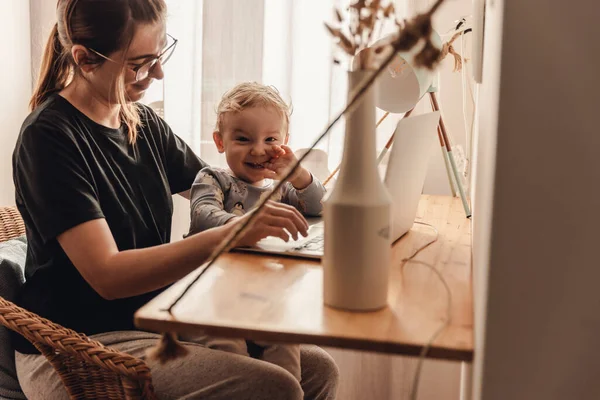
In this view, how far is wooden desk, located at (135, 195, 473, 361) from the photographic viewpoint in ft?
2.23

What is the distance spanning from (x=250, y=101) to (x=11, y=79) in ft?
4.95

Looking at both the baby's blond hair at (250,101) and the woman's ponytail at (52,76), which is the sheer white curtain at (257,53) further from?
the woman's ponytail at (52,76)

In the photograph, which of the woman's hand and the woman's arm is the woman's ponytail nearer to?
the woman's arm

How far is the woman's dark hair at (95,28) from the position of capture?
1312mm

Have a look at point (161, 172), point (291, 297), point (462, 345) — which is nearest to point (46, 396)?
point (161, 172)

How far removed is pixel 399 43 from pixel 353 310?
0.31m

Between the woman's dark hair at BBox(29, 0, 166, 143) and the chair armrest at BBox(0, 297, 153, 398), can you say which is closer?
the chair armrest at BBox(0, 297, 153, 398)

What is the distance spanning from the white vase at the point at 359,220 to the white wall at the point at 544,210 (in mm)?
162

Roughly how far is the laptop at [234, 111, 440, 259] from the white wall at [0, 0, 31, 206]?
5.92 ft

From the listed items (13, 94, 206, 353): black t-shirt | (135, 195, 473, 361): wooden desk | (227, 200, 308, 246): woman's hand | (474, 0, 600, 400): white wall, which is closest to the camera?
(474, 0, 600, 400): white wall

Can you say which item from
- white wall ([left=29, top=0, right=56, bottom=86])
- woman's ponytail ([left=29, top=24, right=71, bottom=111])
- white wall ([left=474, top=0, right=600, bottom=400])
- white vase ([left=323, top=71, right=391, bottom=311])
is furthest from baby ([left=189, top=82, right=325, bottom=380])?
white wall ([left=29, top=0, right=56, bottom=86])

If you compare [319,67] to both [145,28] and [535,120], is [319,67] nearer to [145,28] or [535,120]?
[145,28]

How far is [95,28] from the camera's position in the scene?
132 cm

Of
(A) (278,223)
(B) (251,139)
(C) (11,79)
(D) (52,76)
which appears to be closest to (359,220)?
(A) (278,223)
